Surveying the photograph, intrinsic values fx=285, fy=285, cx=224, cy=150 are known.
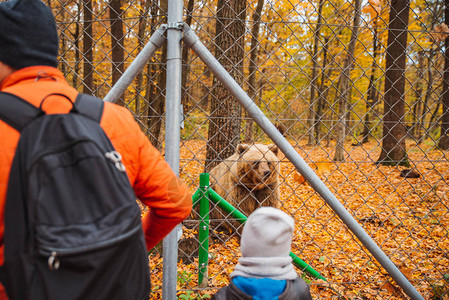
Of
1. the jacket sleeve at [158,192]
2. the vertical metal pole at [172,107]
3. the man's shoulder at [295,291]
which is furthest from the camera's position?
the vertical metal pole at [172,107]

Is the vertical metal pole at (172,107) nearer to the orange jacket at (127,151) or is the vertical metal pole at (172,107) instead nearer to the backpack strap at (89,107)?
the orange jacket at (127,151)

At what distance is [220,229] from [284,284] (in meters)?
3.34

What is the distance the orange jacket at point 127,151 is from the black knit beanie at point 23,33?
4cm

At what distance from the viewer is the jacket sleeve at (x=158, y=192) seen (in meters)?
1.16

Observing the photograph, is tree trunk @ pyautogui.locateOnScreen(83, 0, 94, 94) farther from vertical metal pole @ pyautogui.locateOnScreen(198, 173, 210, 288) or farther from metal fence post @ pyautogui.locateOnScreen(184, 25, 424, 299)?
vertical metal pole @ pyautogui.locateOnScreen(198, 173, 210, 288)

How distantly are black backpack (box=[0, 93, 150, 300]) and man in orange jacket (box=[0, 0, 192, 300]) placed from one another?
0.14 feet

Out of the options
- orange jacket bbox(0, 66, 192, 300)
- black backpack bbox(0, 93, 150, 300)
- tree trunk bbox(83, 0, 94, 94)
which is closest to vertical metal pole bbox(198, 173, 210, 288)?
orange jacket bbox(0, 66, 192, 300)

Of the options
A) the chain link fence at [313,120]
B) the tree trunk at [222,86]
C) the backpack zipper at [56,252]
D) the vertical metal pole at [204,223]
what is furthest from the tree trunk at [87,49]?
the tree trunk at [222,86]

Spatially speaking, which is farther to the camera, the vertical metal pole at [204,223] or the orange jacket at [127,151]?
the vertical metal pole at [204,223]

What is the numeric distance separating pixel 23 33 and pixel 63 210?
0.61 m

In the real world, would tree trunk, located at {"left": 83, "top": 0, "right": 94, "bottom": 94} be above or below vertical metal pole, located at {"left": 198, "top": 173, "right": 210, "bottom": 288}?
above

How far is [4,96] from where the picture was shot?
88 cm

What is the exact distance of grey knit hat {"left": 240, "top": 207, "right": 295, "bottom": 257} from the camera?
130cm

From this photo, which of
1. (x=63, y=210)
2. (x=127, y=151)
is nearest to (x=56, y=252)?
(x=63, y=210)
